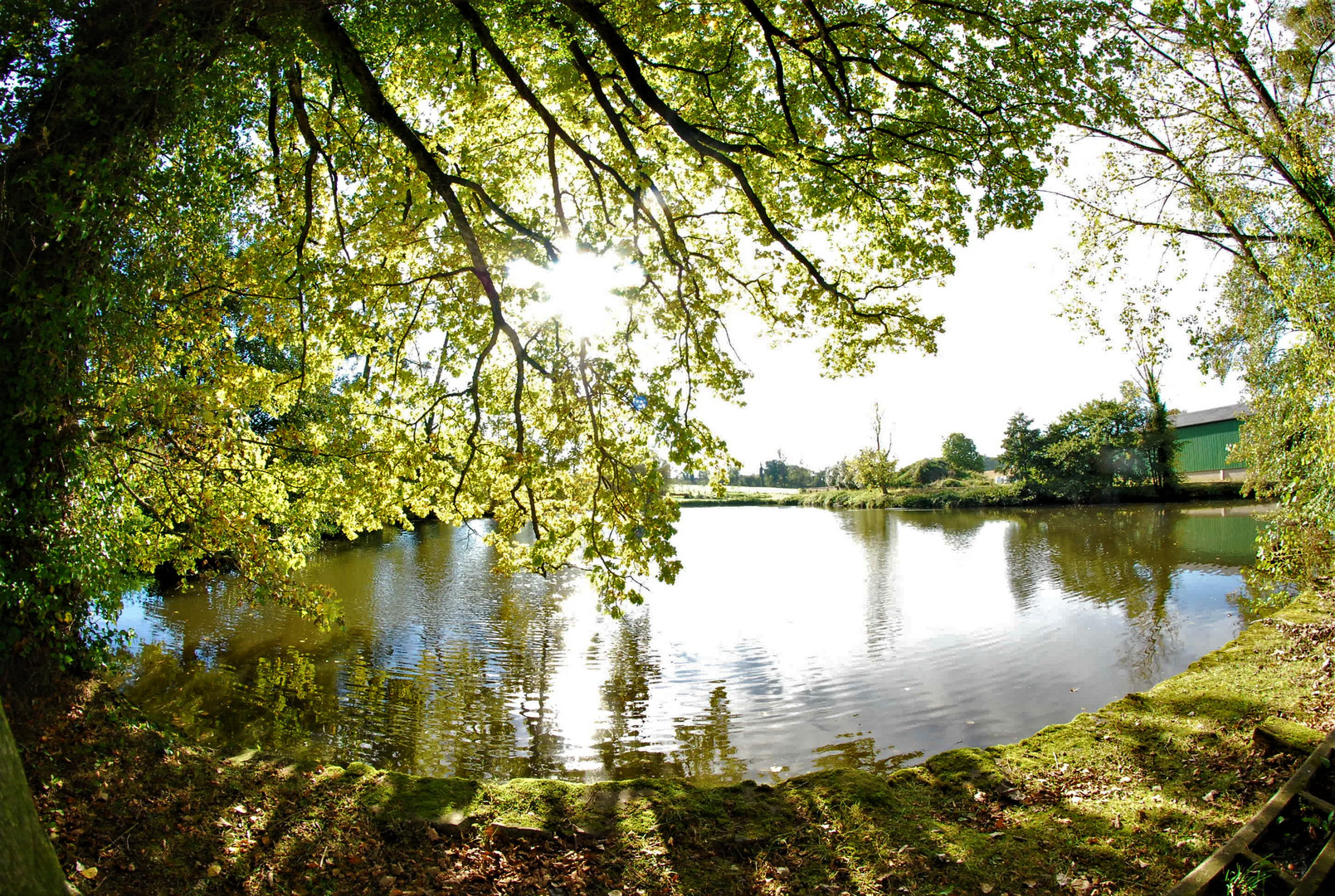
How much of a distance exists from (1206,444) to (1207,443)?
0.45 ft

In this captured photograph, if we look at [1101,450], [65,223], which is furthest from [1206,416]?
[65,223]

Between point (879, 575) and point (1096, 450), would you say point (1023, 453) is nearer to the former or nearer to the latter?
point (1096, 450)

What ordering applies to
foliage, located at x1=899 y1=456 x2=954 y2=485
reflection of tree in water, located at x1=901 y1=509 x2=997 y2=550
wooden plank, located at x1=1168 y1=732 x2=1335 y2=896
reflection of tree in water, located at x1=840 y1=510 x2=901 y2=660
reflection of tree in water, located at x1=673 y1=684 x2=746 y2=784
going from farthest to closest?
foliage, located at x1=899 y1=456 x2=954 y2=485, reflection of tree in water, located at x1=901 y1=509 x2=997 y2=550, reflection of tree in water, located at x1=840 y1=510 x2=901 y2=660, reflection of tree in water, located at x1=673 y1=684 x2=746 y2=784, wooden plank, located at x1=1168 y1=732 x2=1335 y2=896

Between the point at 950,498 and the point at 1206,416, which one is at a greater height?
the point at 1206,416

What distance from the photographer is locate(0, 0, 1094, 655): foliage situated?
4.56 meters

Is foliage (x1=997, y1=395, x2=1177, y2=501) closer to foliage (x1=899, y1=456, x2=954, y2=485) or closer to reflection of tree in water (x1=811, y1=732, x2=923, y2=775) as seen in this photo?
foliage (x1=899, y1=456, x2=954, y2=485)

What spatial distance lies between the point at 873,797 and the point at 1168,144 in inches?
495

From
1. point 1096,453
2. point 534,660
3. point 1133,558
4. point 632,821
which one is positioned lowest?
point 534,660

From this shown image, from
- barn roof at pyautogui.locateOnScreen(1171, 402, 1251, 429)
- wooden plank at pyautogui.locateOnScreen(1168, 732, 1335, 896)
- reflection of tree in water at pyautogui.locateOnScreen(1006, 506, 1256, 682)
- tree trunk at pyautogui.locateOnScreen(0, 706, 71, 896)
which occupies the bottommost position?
reflection of tree in water at pyautogui.locateOnScreen(1006, 506, 1256, 682)

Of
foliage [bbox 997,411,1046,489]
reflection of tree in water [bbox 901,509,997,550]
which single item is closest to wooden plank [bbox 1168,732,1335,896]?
reflection of tree in water [bbox 901,509,997,550]

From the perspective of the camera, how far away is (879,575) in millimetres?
19656

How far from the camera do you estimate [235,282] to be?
7117 mm

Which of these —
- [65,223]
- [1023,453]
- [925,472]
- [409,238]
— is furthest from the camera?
[925,472]

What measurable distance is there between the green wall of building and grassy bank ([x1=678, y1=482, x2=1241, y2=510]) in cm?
526
